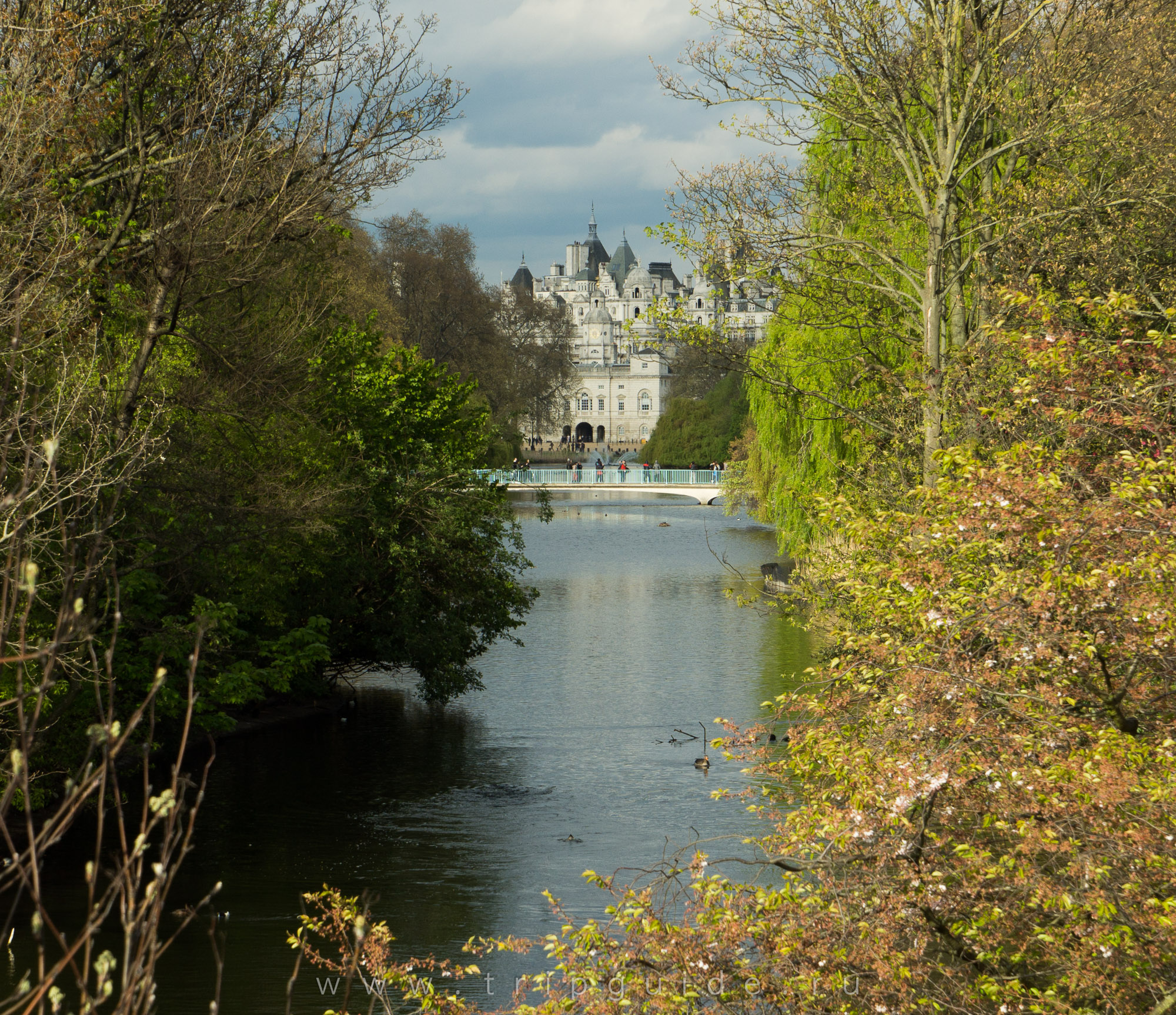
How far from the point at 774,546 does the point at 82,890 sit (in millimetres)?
36517

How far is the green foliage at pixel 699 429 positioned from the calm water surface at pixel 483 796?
2065 inches

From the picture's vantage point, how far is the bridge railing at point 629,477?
7438cm

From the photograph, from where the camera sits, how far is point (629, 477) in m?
77.6

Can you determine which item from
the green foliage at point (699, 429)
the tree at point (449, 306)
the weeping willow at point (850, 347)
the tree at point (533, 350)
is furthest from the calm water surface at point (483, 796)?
the green foliage at point (699, 429)

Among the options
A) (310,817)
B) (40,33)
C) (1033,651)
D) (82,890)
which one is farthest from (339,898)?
(310,817)

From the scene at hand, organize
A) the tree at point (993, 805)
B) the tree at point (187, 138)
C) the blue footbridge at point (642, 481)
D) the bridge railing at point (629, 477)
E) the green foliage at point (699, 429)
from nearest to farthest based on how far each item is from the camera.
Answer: the tree at point (993, 805)
the tree at point (187, 138)
the blue footbridge at point (642, 481)
the bridge railing at point (629, 477)
the green foliage at point (699, 429)

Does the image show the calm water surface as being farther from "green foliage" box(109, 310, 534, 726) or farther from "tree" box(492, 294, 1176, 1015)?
"tree" box(492, 294, 1176, 1015)

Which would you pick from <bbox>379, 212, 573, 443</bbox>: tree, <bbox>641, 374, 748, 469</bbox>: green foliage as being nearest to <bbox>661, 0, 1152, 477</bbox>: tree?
<bbox>379, 212, 573, 443</bbox>: tree

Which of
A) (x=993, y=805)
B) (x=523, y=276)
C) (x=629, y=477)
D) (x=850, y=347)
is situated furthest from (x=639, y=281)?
(x=993, y=805)

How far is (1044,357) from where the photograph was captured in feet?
24.5

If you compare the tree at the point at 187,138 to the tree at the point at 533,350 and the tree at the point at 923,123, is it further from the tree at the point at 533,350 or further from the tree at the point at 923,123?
the tree at the point at 533,350

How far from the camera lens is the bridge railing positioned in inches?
2928

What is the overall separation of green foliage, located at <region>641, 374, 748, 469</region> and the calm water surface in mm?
52463

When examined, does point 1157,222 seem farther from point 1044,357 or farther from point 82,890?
point 82,890
